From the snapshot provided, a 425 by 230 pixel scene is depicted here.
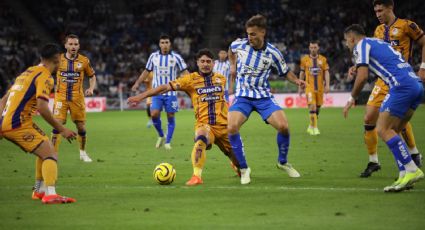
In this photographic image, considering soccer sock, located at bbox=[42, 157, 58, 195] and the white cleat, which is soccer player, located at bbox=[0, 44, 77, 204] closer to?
soccer sock, located at bbox=[42, 157, 58, 195]

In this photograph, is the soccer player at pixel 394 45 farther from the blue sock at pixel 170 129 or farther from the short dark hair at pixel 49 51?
the blue sock at pixel 170 129

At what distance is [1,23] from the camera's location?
43969 millimetres

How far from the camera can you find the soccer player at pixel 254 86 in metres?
11.3

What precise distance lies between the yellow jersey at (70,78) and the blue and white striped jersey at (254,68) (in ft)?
15.5

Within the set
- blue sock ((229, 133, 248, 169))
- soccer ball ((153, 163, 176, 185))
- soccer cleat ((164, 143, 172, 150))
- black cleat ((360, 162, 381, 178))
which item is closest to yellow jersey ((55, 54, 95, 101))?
soccer cleat ((164, 143, 172, 150))

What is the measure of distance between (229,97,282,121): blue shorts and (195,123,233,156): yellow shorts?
0.45 metres

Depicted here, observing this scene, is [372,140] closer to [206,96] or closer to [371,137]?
[371,137]

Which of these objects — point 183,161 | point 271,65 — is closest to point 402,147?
point 271,65

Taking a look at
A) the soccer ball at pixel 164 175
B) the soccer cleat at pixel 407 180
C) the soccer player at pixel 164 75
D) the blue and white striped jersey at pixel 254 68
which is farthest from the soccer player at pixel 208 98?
the soccer player at pixel 164 75

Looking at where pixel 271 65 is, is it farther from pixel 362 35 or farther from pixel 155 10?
pixel 155 10

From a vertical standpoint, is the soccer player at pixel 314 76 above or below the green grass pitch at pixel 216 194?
above

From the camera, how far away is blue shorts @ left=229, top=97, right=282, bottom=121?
11.4m

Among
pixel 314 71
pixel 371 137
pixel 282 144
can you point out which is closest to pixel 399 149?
pixel 371 137

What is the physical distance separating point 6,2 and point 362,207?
134 ft
